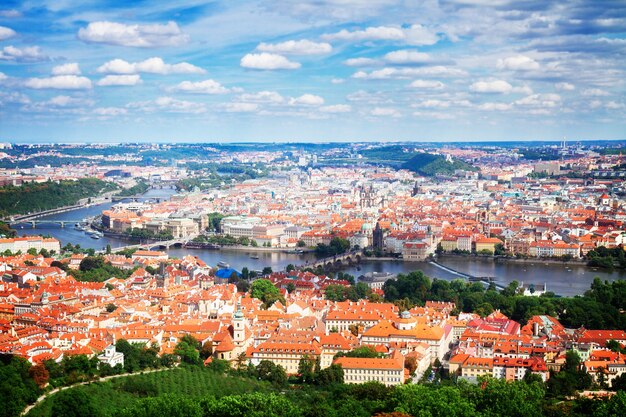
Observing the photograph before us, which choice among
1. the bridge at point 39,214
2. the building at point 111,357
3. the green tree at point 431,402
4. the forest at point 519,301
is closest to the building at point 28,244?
the bridge at point 39,214

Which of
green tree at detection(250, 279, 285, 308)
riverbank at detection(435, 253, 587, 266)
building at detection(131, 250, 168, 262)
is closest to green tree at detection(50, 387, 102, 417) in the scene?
green tree at detection(250, 279, 285, 308)

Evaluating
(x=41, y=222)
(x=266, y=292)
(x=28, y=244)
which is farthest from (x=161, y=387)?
(x=41, y=222)

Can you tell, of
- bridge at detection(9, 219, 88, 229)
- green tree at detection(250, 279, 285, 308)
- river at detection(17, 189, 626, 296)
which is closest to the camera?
green tree at detection(250, 279, 285, 308)

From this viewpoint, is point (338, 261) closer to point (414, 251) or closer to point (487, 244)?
point (414, 251)

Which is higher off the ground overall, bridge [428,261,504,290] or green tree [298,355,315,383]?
green tree [298,355,315,383]

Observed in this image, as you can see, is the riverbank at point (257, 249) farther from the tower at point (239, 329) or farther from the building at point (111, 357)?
the building at point (111, 357)

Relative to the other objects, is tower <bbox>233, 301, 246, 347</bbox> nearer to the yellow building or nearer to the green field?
the green field

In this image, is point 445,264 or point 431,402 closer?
point 431,402

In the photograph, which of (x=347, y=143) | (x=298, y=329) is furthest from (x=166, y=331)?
(x=347, y=143)
